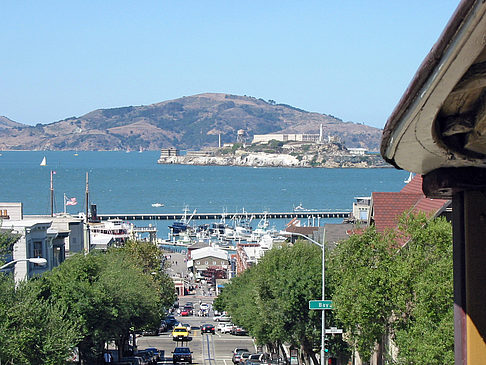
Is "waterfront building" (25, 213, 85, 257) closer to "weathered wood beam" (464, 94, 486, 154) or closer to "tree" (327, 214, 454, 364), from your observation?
"tree" (327, 214, 454, 364)

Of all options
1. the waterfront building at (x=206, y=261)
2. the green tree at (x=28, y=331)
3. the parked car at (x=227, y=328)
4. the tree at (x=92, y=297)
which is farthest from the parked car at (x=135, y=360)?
the waterfront building at (x=206, y=261)

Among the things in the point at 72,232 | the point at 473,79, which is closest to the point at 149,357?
the point at 72,232

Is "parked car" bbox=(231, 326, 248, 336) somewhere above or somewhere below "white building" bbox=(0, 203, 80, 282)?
below

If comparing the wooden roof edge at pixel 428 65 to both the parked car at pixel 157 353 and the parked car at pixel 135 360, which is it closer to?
the parked car at pixel 135 360

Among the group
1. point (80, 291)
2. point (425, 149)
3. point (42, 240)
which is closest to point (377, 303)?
point (80, 291)

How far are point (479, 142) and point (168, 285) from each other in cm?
6362

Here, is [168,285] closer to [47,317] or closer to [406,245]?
[47,317]

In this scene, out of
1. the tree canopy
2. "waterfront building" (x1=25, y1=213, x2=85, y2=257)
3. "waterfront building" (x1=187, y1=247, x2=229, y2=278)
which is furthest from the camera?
"waterfront building" (x1=187, y1=247, x2=229, y2=278)

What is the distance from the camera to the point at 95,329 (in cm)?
3941

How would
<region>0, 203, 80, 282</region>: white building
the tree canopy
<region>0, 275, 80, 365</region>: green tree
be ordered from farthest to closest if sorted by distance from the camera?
<region>0, 203, 80, 282</region>: white building, the tree canopy, <region>0, 275, 80, 365</region>: green tree

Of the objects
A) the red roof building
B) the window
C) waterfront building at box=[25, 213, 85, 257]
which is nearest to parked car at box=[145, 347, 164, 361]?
the window

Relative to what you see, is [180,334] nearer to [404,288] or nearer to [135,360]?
[135,360]

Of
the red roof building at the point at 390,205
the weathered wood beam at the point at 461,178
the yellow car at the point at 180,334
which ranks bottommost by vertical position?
the yellow car at the point at 180,334

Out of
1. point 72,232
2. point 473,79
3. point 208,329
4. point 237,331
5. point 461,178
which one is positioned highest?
point 473,79
